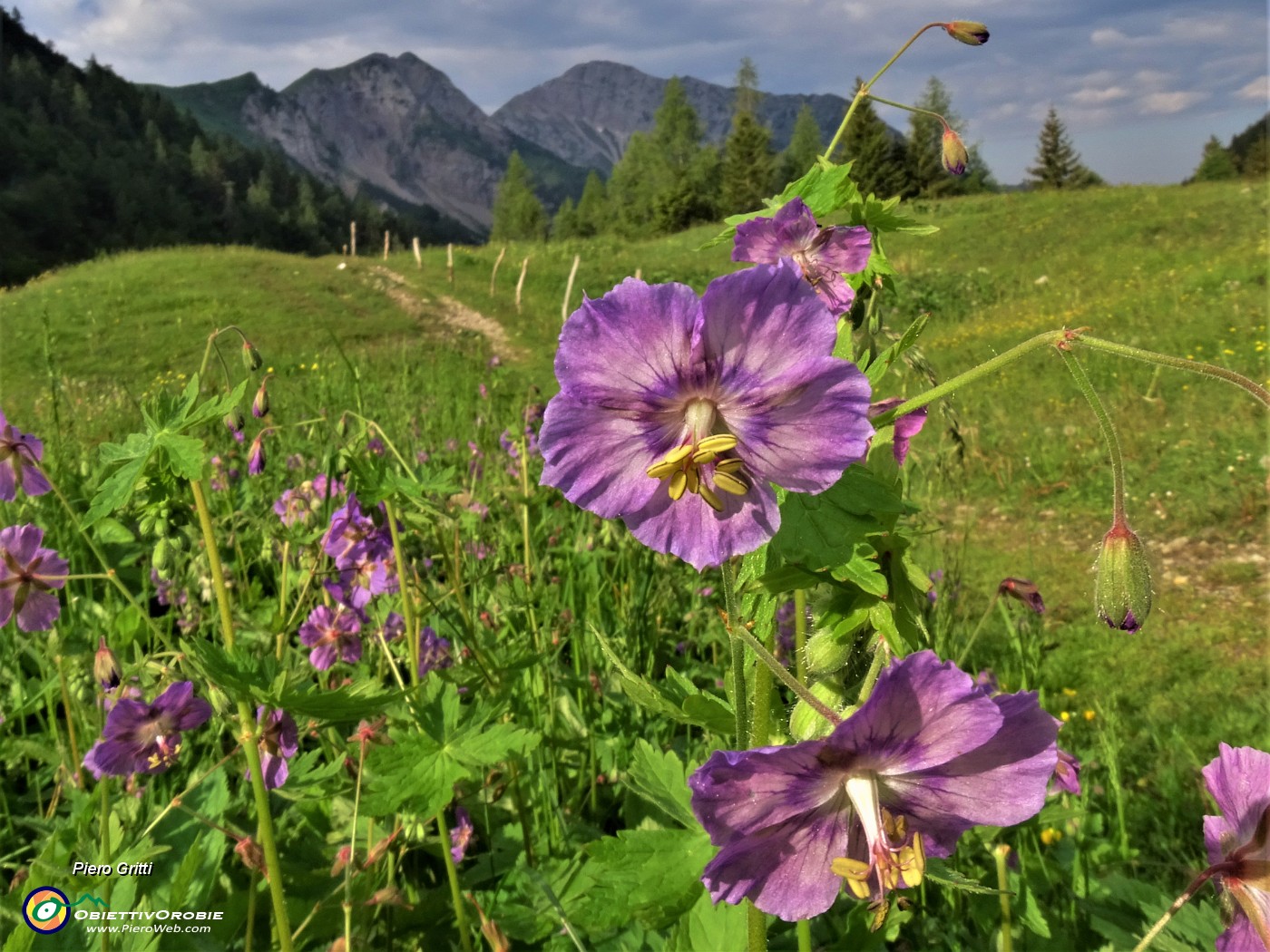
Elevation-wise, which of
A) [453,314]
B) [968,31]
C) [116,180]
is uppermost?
[116,180]

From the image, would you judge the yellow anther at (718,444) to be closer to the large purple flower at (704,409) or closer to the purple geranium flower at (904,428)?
the large purple flower at (704,409)

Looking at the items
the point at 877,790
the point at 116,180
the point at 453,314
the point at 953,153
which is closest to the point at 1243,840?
the point at 877,790

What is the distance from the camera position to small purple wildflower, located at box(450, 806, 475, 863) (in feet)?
6.28

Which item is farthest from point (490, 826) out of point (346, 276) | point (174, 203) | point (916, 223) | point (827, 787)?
point (174, 203)

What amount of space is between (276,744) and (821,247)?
52.9 inches

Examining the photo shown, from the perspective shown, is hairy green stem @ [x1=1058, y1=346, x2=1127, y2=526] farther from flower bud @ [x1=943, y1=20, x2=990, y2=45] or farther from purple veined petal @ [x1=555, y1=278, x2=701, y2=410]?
flower bud @ [x1=943, y1=20, x2=990, y2=45]

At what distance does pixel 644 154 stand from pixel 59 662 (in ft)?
207

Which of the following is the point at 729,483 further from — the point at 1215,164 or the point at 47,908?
the point at 1215,164

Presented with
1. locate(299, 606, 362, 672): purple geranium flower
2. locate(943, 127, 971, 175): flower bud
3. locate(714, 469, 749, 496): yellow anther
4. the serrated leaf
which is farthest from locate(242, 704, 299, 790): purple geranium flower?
locate(943, 127, 971, 175): flower bud

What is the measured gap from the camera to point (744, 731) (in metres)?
0.93

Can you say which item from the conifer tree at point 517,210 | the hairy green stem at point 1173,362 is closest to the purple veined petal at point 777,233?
the hairy green stem at point 1173,362

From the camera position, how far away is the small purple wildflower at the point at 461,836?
192 cm

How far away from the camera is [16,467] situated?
1.64m

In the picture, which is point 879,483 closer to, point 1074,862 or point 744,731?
point 744,731
